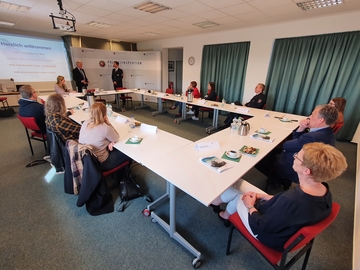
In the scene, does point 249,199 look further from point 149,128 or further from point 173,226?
point 149,128

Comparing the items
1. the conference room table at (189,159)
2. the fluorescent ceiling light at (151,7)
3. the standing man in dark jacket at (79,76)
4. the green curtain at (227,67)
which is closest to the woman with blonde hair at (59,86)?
the standing man in dark jacket at (79,76)

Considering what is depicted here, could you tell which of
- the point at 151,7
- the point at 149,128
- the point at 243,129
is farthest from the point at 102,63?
the point at 243,129

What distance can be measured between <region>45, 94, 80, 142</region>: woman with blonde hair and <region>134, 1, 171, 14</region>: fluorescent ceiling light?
95.7 inches

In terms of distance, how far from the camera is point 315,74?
4059 mm

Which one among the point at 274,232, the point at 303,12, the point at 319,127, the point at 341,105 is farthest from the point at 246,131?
the point at 303,12

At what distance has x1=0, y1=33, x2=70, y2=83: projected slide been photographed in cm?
575

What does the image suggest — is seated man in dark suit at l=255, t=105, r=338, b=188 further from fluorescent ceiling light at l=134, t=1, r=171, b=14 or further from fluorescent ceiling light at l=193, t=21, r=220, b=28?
fluorescent ceiling light at l=193, t=21, r=220, b=28

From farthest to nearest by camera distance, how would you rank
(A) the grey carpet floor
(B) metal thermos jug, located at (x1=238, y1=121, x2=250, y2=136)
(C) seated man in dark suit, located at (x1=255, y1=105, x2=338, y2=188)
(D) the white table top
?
1. (B) metal thermos jug, located at (x1=238, y1=121, x2=250, y2=136)
2. (C) seated man in dark suit, located at (x1=255, y1=105, x2=338, y2=188)
3. (A) the grey carpet floor
4. (D) the white table top

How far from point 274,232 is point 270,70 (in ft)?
15.7

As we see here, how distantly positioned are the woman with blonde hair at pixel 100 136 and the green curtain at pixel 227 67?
183 inches

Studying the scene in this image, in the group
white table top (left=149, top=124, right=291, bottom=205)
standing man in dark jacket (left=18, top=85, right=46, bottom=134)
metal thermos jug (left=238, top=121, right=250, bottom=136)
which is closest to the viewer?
white table top (left=149, top=124, right=291, bottom=205)

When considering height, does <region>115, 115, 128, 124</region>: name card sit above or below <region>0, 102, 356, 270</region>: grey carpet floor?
above

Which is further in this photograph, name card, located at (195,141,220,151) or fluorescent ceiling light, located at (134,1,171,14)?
fluorescent ceiling light, located at (134,1,171,14)

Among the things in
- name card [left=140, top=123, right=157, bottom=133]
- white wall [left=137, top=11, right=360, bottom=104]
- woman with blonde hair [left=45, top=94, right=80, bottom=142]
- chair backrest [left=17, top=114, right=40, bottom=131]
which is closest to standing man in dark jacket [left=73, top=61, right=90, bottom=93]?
white wall [left=137, top=11, right=360, bottom=104]
